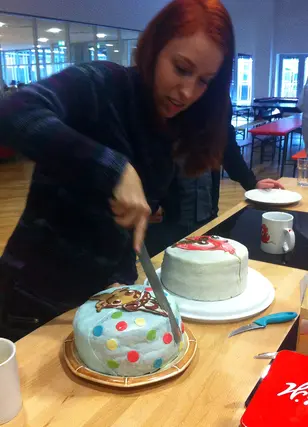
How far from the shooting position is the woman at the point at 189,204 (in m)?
1.46

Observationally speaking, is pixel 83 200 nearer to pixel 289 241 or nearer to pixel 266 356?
pixel 266 356

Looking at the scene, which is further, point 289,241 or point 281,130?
point 281,130

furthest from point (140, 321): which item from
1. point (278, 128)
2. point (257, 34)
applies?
point (257, 34)

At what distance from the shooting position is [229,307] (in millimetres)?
826

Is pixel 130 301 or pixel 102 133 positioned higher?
pixel 102 133

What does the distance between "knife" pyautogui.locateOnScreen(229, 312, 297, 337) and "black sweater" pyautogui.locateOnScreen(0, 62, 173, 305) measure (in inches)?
12.5

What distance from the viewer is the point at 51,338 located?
781 mm

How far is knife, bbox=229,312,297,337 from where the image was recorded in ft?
2.58

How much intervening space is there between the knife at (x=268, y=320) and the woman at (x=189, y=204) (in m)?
0.61

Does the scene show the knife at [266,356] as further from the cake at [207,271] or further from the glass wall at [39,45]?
the glass wall at [39,45]

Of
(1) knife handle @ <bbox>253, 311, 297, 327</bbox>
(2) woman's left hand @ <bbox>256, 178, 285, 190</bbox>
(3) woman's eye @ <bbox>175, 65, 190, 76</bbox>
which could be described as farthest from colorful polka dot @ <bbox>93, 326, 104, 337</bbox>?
(2) woman's left hand @ <bbox>256, 178, 285, 190</bbox>

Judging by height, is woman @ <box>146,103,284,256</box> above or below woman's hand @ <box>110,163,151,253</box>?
below

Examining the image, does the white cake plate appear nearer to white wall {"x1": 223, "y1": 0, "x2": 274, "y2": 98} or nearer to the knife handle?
the knife handle

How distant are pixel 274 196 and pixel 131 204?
1.09 m
